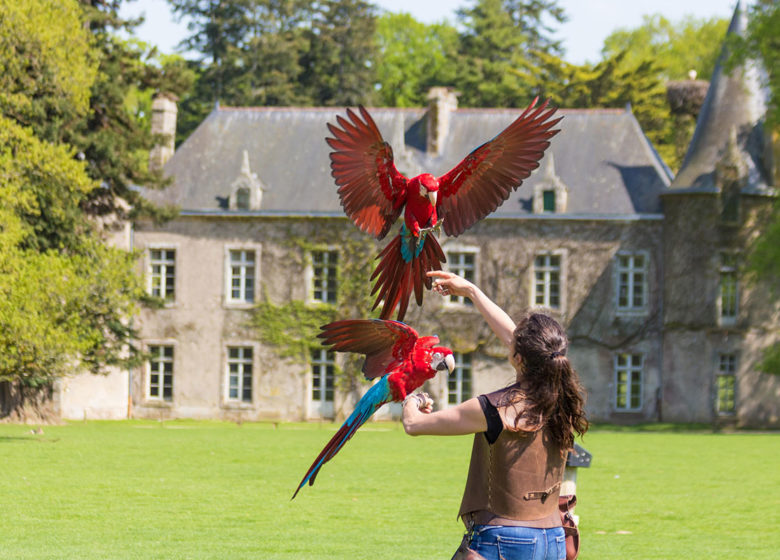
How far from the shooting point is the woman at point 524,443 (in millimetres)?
3936

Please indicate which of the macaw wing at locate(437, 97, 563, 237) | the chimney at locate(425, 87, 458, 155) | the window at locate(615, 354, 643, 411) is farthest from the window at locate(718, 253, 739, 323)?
the macaw wing at locate(437, 97, 563, 237)

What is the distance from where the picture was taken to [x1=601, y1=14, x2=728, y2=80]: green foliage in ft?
162

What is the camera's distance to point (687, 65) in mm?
50062

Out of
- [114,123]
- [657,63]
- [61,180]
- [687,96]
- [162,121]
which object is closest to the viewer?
[61,180]

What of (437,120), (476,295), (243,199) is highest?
(437,120)

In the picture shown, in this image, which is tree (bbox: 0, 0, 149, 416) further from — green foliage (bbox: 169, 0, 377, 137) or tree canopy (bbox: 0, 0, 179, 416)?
green foliage (bbox: 169, 0, 377, 137)

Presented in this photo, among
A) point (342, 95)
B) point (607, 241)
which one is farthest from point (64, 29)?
point (342, 95)

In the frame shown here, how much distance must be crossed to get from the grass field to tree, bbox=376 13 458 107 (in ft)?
94.3

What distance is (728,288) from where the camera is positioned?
2969 cm

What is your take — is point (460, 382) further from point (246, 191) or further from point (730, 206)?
point (730, 206)

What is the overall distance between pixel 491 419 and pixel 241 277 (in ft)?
88.4

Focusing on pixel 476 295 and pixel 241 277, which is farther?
pixel 241 277

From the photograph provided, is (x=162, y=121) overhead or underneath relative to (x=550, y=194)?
overhead

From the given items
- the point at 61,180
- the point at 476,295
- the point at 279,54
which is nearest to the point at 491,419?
the point at 476,295
